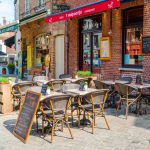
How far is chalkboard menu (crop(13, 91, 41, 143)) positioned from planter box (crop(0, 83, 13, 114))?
2590mm

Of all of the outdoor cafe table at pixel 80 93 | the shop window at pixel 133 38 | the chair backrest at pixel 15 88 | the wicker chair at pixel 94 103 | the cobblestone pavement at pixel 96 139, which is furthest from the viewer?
the shop window at pixel 133 38

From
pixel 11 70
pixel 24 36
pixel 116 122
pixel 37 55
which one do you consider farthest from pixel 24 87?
pixel 11 70

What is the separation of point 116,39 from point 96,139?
20.6 ft

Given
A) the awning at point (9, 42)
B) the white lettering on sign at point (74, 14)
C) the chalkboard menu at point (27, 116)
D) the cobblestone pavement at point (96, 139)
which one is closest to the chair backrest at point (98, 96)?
A: the cobblestone pavement at point (96, 139)

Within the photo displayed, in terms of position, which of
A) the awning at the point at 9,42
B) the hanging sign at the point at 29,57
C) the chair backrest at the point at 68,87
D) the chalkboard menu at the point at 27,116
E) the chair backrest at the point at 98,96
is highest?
the awning at the point at 9,42

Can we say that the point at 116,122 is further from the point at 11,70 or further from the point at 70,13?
the point at 11,70

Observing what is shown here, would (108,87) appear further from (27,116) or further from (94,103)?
(27,116)

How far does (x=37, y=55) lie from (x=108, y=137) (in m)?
13.7

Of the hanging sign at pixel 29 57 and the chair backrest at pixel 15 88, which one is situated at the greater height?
the hanging sign at pixel 29 57

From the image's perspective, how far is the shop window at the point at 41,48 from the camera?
1844cm

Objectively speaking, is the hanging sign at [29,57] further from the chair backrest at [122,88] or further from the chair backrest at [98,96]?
the chair backrest at [98,96]

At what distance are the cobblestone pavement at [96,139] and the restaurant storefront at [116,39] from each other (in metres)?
3.64

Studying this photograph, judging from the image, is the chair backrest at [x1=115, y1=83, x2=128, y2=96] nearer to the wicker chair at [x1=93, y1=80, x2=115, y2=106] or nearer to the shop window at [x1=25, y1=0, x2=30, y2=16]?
the wicker chair at [x1=93, y1=80, x2=115, y2=106]

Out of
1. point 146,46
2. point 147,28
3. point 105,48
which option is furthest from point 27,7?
point 146,46
